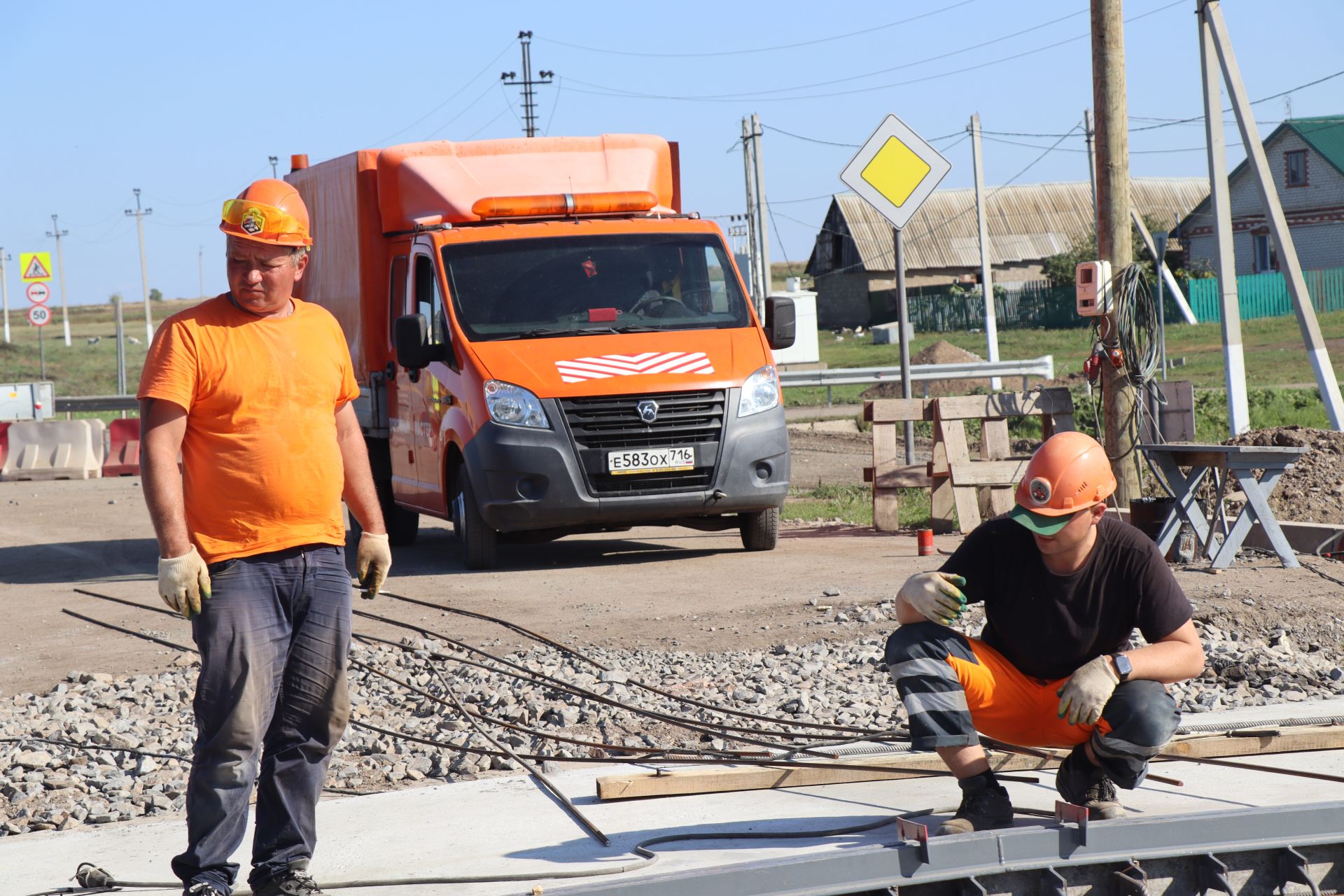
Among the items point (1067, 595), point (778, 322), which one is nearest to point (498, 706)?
point (1067, 595)

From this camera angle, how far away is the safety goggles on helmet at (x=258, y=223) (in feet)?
14.0

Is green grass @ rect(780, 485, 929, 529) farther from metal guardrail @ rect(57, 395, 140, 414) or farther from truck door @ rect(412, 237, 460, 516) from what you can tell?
metal guardrail @ rect(57, 395, 140, 414)

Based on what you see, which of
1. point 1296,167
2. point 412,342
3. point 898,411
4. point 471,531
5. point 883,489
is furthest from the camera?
point 1296,167

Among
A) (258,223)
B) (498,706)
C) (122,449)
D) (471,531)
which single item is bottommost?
(498,706)

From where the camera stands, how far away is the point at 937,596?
174 inches

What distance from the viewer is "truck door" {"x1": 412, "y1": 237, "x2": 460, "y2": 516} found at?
37.5 ft

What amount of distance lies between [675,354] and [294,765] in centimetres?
693

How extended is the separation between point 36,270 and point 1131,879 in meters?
32.1

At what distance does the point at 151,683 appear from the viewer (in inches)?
317

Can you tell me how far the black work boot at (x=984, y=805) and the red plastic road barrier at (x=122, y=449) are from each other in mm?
19869

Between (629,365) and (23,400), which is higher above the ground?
(629,365)

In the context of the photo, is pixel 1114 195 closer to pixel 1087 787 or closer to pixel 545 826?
pixel 1087 787

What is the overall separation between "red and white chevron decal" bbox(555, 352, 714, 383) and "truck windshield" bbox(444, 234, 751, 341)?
1.36ft

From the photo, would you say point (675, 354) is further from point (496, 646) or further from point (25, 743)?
point (25, 743)
